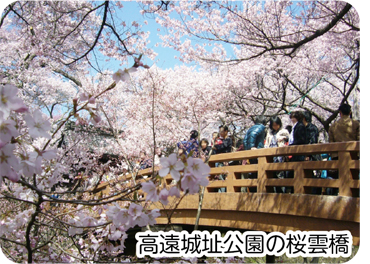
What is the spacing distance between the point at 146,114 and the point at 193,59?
2.03m

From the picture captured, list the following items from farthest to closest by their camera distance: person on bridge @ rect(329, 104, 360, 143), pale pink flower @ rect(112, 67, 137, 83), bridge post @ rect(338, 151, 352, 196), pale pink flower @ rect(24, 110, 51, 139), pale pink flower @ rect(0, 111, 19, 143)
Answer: person on bridge @ rect(329, 104, 360, 143), bridge post @ rect(338, 151, 352, 196), pale pink flower @ rect(112, 67, 137, 83), pale pink flower @ rect(24, 110, 51, 139), pale pink flower @ rect(0, 111, 19, 143)

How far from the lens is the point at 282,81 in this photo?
9.66m

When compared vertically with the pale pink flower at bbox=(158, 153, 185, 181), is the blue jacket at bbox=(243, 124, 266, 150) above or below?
above

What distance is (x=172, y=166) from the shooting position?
1.20 m

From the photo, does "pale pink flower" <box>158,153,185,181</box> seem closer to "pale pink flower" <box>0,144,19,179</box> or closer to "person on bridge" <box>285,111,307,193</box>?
"pale pink flower" <box>0,144,19,179</box>

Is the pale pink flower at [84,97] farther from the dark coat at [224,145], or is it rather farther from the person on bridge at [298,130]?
the dark coat at [224,145]

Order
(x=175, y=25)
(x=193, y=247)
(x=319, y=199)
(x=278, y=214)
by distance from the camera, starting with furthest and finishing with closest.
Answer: (x=175, y=25) → (x=278, y=214) → (x=319, y=199) → (x=193, y=247)

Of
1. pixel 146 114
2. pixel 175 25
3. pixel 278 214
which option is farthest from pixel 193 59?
pixel 278 214

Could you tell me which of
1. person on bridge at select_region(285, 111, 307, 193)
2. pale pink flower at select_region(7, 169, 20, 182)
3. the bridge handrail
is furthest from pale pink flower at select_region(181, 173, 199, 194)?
person on bridge at select_region(285, 111, 307, 193)

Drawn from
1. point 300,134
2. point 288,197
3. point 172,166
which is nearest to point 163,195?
point 172,166

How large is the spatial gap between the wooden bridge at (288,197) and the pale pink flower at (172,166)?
231cm

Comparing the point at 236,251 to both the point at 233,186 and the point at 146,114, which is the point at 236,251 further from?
the point at 146,114

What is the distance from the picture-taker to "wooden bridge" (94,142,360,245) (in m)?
3.66

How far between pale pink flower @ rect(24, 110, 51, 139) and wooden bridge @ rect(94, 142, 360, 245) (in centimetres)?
240
